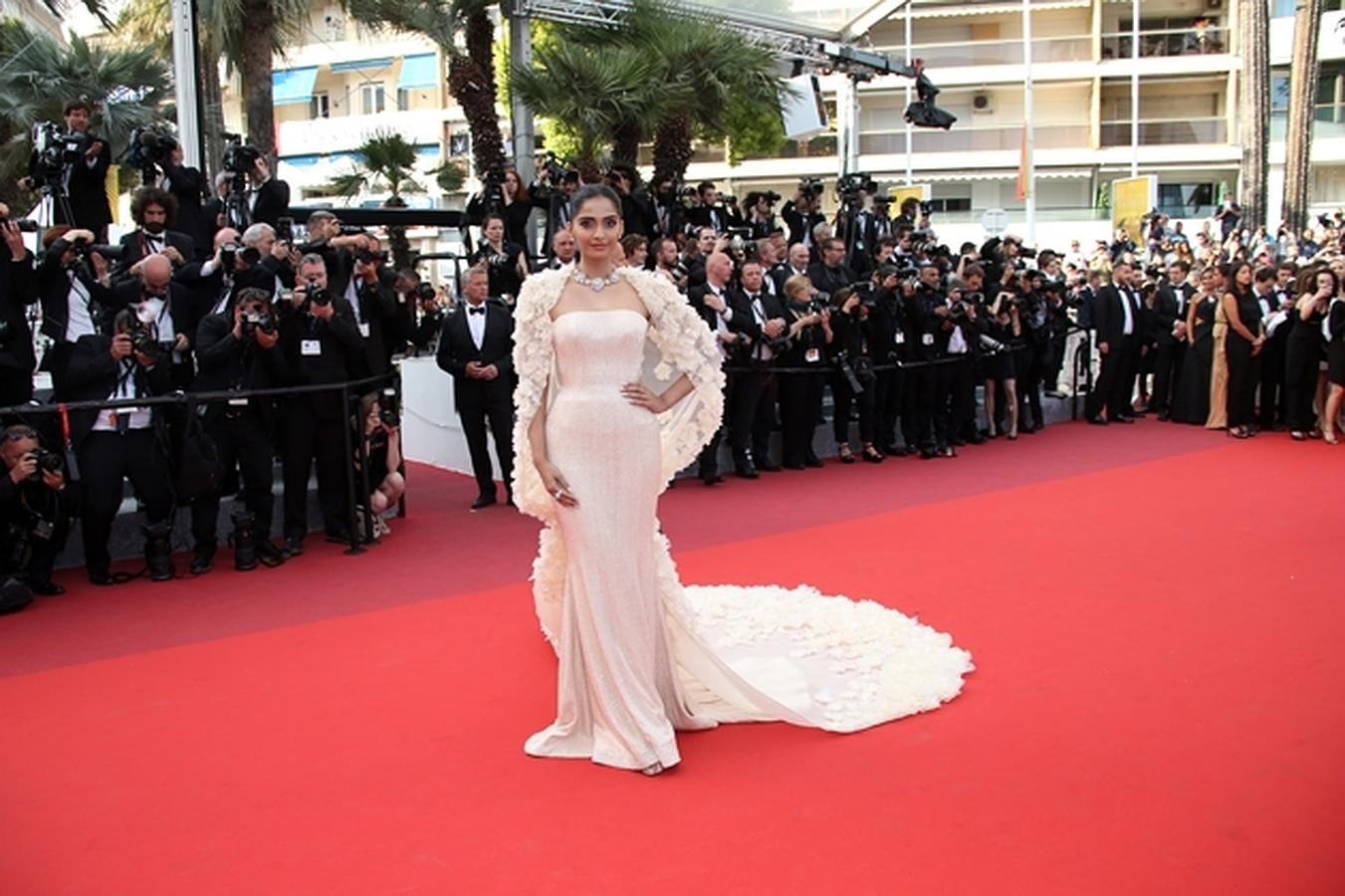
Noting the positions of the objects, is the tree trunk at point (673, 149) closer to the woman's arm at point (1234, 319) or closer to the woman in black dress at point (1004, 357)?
the woman in black dress at point (1004, 357)

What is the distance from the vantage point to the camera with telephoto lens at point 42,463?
6.59 metres

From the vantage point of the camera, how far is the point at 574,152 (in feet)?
49.5

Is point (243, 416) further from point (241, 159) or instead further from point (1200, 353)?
point (1200, 353)

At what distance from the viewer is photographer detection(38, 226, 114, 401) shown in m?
7.29

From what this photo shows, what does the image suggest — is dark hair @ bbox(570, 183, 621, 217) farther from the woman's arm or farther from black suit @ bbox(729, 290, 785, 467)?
the woman's arm

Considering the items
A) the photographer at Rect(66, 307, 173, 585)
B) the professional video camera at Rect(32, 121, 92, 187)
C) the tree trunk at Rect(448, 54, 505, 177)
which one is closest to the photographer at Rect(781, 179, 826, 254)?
the tree trunk at Rect(448, 54, 505, 177)

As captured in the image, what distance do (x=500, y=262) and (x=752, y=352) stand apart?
2249 mm

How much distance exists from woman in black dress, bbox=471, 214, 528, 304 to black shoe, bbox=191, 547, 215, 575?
3410 millimetres

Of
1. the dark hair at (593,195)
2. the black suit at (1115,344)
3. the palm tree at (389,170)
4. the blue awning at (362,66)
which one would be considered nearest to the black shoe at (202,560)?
the dark hair at (593,195)

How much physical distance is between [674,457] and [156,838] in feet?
7.48

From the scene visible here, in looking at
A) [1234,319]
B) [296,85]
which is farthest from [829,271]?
[296,85]

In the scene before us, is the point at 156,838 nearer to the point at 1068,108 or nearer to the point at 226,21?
the point at 226,21

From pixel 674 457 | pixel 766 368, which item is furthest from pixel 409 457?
pixel 674 457

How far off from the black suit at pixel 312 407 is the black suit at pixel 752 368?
349 cm
